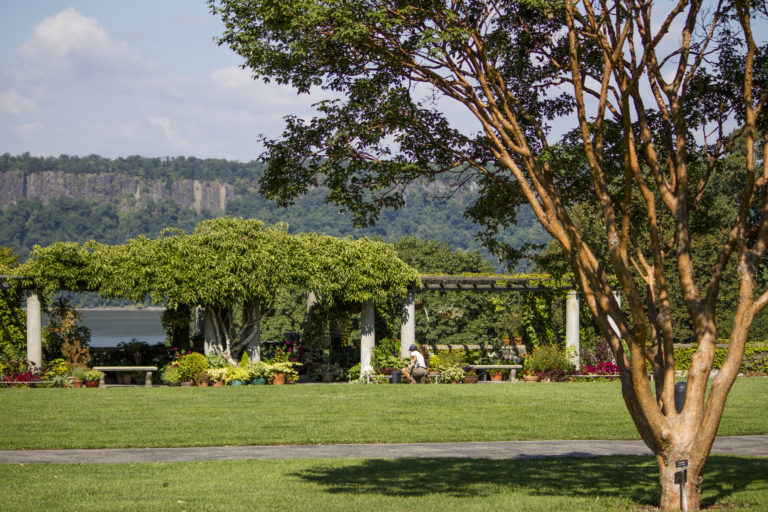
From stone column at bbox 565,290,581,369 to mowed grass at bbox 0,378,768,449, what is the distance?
493 cm

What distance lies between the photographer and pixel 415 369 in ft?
77.8

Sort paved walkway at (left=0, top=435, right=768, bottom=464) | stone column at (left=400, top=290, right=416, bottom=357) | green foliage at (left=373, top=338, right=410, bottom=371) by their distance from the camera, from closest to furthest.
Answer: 1. paved walkway at (left=0, top=435, right=768, bottom=464)
2. green foliage at (left=373, top=338, right=410, bottom=371)
3. stone column at (left=400, top=290, right=416, bottom=357)

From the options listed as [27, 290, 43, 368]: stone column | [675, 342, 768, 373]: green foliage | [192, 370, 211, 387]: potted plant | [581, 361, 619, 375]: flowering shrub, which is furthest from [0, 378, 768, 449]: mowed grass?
[675, 342, 768, 373]: green foliage

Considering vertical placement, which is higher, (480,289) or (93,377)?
(480,289)

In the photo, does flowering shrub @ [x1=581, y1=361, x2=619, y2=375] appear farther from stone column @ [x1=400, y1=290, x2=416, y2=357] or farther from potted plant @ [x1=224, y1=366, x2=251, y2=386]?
potted plant @ [x1=224, y1=366, x2=251, y2=386]

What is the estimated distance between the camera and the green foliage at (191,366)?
2309 centimetres

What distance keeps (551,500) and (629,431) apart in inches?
236

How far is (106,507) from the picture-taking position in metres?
8.35

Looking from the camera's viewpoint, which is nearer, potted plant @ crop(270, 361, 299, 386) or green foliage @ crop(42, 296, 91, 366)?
green foliage @ crop(42, 296, 91, 366)

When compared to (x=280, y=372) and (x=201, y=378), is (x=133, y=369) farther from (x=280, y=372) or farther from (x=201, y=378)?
Result: (x=280, y=372)

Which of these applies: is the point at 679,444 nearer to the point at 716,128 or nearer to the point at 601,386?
the point at 716,128

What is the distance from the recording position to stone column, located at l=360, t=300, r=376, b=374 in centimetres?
2480

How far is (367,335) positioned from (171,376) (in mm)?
5584

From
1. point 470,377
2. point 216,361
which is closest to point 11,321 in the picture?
point 216,361
